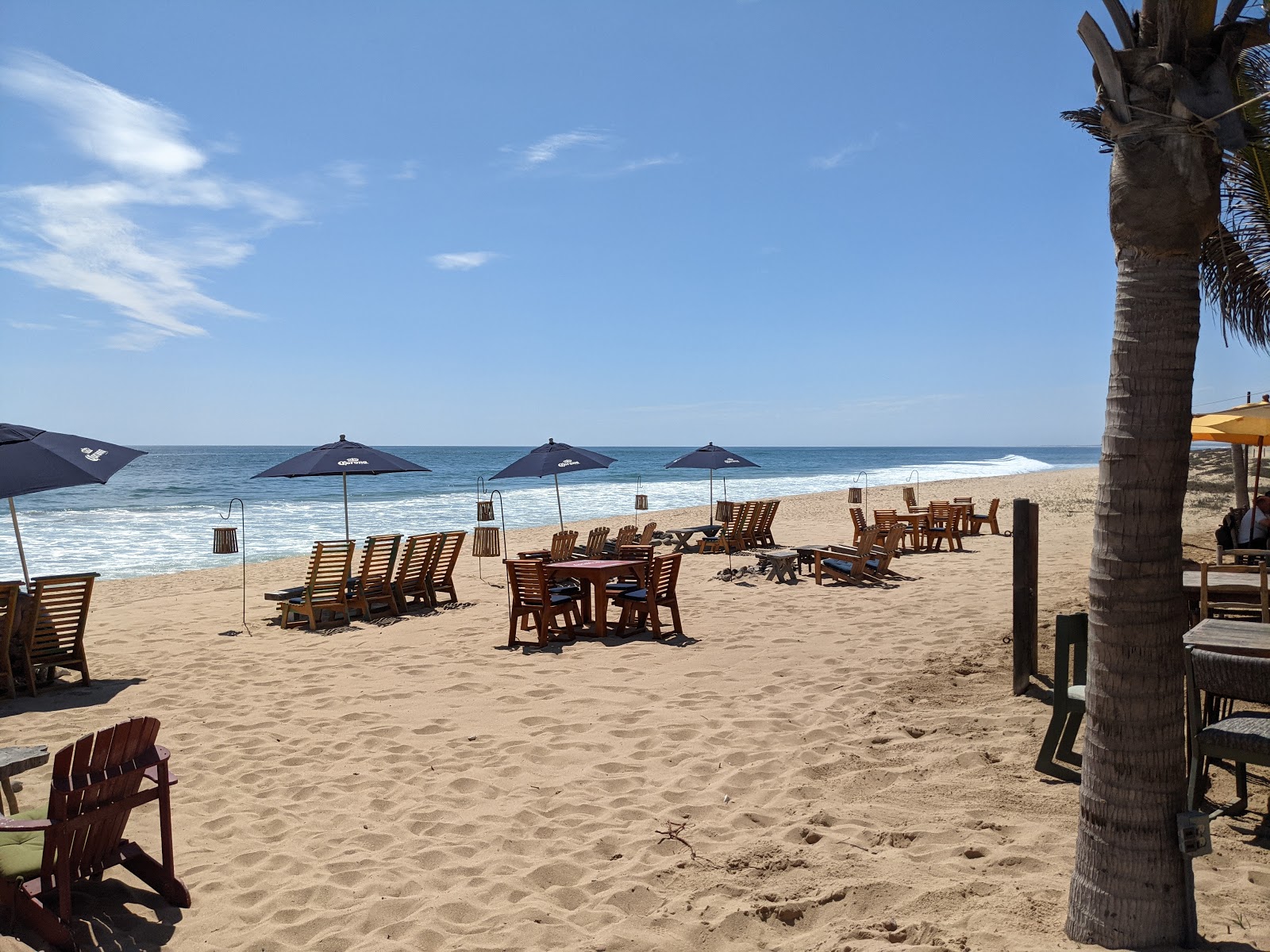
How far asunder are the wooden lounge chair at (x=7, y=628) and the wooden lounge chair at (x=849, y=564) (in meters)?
8.61

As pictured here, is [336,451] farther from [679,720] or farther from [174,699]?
[679,720]

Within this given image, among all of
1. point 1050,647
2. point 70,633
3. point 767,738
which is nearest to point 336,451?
point 70,633

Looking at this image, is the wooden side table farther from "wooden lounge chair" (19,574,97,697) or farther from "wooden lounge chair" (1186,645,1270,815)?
"wooden lounge chair" (1186,645,1270,815)

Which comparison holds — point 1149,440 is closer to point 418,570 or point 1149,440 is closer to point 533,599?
point 533,599

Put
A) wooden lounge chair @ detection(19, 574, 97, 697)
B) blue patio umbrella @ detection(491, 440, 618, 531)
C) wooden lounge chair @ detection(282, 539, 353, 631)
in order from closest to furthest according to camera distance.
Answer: wooden lounge chair @ detection(19, 574, 97, 697) < wooden lounge chair @ detection(282, 539, 353, 631) < blue patio umbrella @ detection(491, 440, 618, 531)

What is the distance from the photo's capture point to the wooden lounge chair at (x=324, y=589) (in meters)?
9.34

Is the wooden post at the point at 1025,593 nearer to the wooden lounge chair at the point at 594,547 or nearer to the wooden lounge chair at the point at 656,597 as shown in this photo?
the wooden lounge chair at the point at 656,597

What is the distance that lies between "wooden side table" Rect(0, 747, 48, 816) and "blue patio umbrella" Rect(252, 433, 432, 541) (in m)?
6.07

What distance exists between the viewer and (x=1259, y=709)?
4.85 metres

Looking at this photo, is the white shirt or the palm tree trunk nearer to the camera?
the palm tree trunk

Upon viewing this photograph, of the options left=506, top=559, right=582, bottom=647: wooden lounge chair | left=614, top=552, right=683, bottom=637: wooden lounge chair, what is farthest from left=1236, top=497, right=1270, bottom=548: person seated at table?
left=506, top=559, right=582, bottom=647: wooden lounge chair

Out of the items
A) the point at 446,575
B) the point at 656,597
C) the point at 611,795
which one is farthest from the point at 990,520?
the point at 611,795

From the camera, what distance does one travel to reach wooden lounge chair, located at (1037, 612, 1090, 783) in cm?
377

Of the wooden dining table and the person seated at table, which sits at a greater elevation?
the person seated at table
